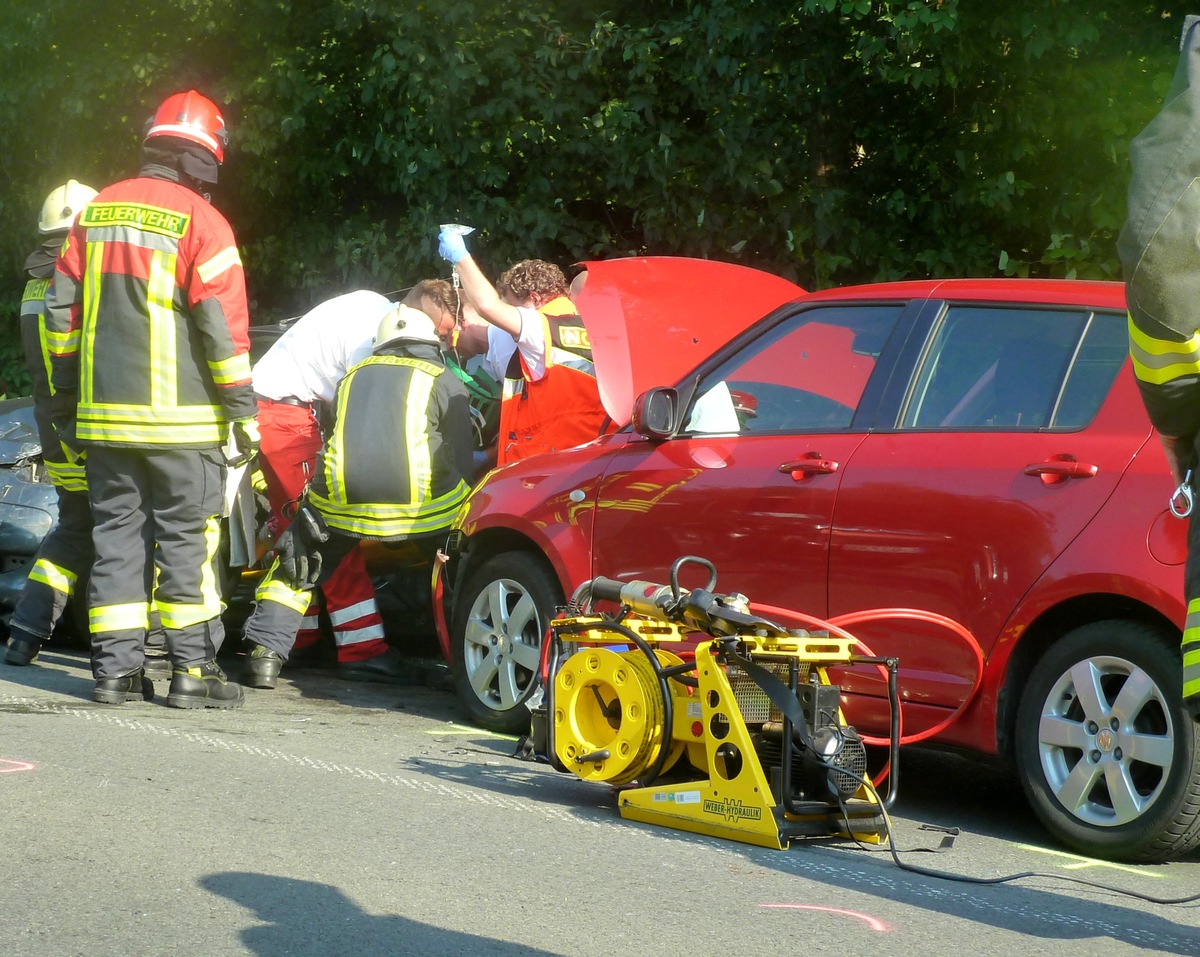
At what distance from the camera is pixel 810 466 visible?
5125mm

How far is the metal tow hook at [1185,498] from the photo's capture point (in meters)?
2.92

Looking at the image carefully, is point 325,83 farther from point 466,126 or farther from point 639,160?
point 639,160

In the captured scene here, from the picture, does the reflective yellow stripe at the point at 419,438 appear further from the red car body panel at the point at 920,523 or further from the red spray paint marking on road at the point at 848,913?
the red spray paint marking on road at the point at 848,913

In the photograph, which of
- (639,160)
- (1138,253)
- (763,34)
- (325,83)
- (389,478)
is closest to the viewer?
(1138,253)

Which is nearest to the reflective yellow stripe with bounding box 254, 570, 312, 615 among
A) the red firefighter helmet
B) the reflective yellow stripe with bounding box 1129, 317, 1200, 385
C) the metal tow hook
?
the red firefighter helmet

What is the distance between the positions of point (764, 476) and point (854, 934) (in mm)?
1909

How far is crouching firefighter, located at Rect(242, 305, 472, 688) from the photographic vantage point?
6961mm

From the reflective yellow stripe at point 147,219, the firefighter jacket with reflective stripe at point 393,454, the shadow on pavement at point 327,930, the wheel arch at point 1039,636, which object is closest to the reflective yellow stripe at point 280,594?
the firefighter jacket with reflective stripe at point 393,454

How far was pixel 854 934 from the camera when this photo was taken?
12.0ft

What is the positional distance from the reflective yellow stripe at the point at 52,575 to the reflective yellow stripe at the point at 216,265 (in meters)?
1.71

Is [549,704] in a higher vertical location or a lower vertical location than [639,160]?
lower

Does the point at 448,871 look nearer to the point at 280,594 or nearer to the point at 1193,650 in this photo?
the point at 1193,650

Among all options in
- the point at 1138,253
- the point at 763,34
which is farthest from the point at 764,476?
the point at 763,34

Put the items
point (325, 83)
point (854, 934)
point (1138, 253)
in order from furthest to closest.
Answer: point (325, 83)
point (854, 934)
point (1138, 253)
